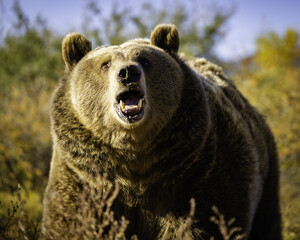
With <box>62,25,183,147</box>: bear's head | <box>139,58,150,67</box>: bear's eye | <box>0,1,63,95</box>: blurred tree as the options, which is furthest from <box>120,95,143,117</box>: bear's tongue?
<box>0,1,63,95</box>: blurred tree

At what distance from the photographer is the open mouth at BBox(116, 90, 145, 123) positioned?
3.11 metres

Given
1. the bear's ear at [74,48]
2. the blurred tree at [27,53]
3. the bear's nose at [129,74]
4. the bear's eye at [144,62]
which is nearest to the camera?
the bear's nose at [129,74]

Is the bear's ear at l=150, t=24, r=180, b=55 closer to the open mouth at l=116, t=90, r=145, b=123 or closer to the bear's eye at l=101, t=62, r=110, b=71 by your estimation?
the bear's eye at l=101, t=62, r=110, b=71

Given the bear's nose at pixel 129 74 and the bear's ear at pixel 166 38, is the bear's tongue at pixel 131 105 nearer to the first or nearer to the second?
the bear's nose at pixel 129 74

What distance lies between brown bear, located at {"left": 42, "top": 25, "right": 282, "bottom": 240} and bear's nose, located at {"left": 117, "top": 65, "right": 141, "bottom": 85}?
0.05 m

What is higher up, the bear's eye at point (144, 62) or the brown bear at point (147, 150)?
the bear's eye at point (144, 62)

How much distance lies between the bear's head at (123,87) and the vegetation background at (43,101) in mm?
914

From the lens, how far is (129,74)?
308cm

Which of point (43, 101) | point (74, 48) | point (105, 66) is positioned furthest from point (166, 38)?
point (43, 101)

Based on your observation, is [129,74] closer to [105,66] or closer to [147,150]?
[105,66]

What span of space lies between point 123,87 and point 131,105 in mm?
179

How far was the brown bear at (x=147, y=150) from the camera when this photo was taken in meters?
3.29

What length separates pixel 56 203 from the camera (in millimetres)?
3404

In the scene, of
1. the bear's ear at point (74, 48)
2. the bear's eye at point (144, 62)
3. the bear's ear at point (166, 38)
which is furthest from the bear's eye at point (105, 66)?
the bear's ear at point (166, 38)
